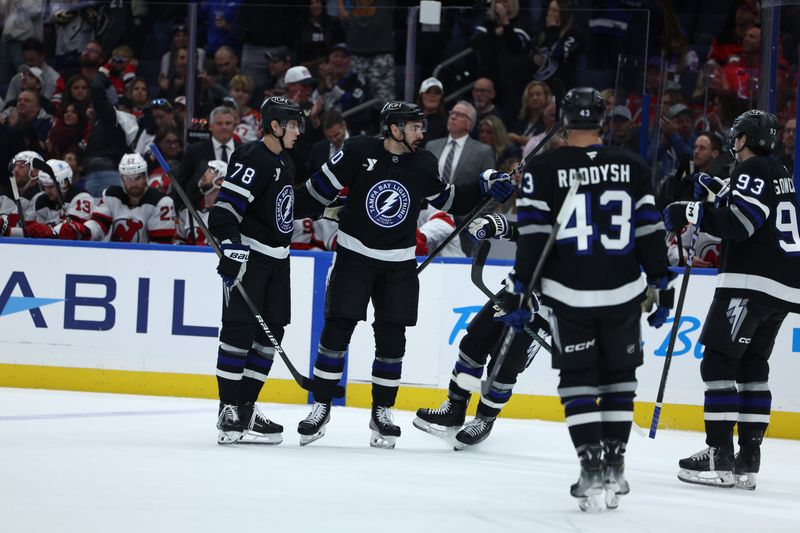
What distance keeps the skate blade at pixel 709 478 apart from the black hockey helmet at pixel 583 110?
1.56m

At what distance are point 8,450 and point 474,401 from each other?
8.64 ft

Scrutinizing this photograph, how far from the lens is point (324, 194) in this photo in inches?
212

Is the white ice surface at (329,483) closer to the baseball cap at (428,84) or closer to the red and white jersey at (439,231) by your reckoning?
the red and white jersey at (439,231)

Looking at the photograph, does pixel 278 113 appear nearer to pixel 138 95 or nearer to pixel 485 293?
pixel 485 293

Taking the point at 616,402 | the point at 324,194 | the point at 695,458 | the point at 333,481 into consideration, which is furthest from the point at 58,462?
the point at 695,458

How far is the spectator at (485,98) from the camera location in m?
7.66

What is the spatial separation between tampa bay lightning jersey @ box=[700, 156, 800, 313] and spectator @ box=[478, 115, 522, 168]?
8.89ft

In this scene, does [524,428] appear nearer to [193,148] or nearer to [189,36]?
[193,148]

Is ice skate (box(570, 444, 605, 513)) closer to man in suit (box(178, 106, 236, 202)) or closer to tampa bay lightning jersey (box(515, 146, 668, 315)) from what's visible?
tampa bay lightning jersey (box(515, 146, 668, 315))

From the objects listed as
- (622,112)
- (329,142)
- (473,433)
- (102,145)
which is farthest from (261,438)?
(102,145)

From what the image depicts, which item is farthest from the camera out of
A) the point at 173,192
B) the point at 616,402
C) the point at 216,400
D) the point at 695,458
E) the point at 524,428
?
the point at 173,192

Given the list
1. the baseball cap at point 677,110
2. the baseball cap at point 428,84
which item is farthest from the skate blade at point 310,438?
the baseball cap at point 677,110

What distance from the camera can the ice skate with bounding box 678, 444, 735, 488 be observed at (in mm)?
4742

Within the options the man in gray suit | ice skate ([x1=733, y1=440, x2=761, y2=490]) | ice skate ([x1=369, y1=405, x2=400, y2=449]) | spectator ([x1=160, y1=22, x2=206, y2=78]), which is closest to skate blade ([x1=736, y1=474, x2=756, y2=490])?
ice skate ([x1=733, y1=440, x2=761, y2=490])
